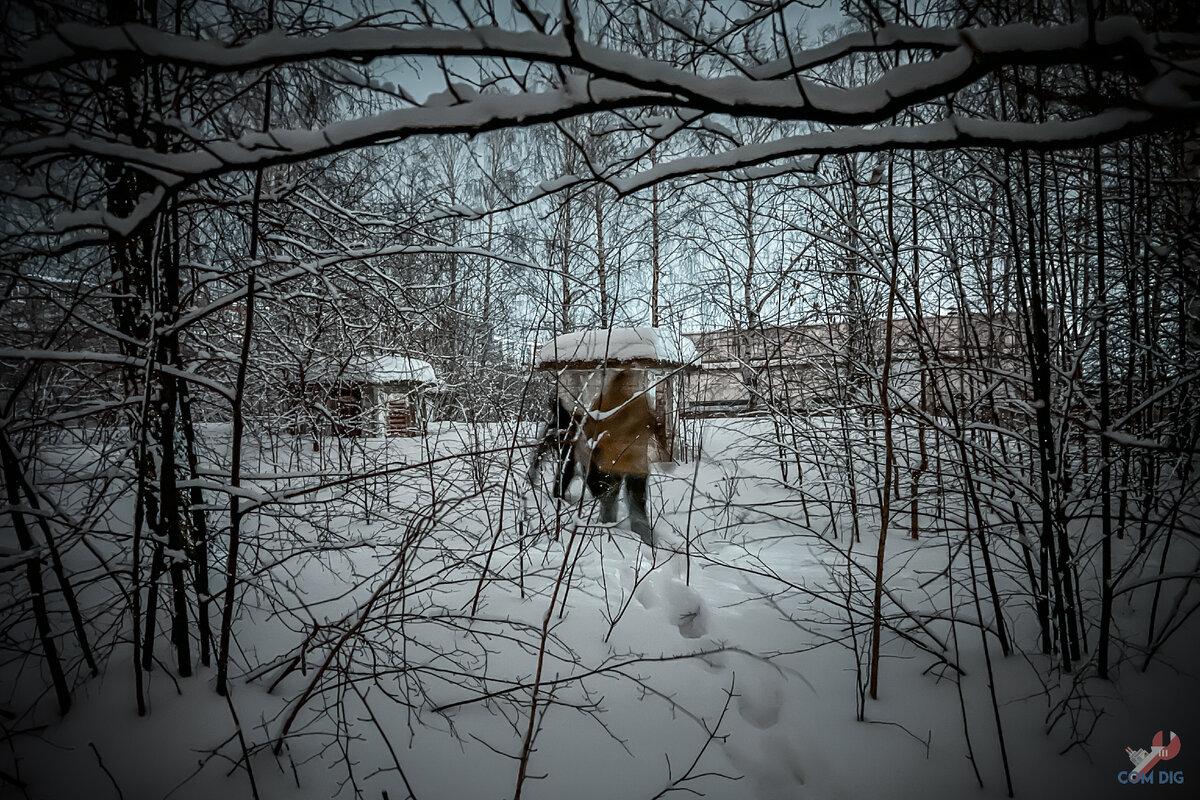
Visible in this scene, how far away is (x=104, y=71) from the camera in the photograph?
173cm

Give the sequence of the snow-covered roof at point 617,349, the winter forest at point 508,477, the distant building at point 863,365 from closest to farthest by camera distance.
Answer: the winter forest at point 508,477 → the distant building at point 863,365 → the snow-covered roof at point 617,349

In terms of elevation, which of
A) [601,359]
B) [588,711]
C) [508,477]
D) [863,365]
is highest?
[601,359]

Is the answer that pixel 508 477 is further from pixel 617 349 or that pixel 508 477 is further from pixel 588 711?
pixel 617 349

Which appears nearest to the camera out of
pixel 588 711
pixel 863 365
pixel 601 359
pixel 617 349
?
pixel 588 711

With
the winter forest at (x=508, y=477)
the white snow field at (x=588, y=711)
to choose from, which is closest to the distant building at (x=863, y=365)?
the winter forest at (x=508, y=477)

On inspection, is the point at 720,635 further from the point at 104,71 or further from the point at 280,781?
the point at 104,71

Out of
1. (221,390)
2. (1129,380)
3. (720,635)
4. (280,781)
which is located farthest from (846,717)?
(221,390)

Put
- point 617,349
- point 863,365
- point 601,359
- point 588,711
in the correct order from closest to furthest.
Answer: point 588,711
point 863,365
point 601,359
point 617,349

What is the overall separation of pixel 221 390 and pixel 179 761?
1.24 meters

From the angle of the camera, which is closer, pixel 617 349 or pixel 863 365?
pixel 863 365

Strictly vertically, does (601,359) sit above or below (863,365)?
above

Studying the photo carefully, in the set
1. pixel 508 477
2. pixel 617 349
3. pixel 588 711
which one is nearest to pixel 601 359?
pixel 617 349

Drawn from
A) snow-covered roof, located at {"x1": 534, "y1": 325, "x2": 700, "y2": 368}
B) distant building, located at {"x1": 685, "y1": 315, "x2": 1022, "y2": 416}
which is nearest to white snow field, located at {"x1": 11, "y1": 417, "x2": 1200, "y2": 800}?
distant building, located at {"x1": 685, "y1": 315, "x2": 1022, "y2": 416}

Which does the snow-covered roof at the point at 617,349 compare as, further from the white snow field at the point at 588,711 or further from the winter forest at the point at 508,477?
the white snow field at the point at 588,711
